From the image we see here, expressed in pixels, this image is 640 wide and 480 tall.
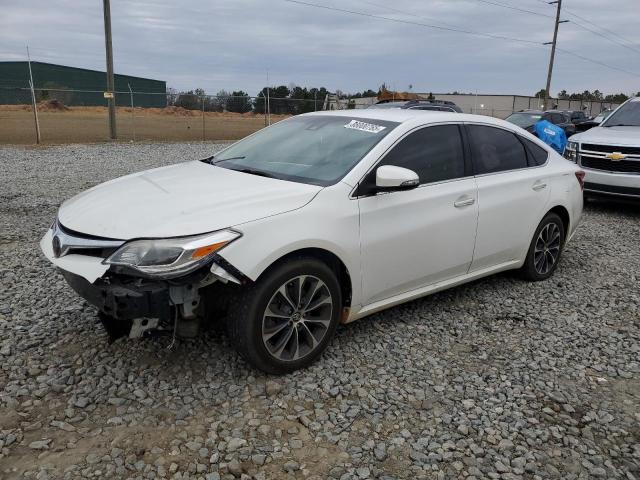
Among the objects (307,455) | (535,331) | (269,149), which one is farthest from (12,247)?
(535,331)

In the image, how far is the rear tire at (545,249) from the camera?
202 inches

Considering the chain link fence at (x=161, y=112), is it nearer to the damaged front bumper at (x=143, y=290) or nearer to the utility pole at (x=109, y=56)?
the utility pole at (x=109, y=56)

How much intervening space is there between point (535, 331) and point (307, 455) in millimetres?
2387

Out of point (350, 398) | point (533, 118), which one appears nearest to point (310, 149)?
point (350, 398)

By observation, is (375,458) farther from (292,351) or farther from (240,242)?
(240,242)

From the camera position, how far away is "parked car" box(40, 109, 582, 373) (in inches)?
115

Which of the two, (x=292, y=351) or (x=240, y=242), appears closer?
(x=240, y=242)

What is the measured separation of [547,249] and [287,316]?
320 cm

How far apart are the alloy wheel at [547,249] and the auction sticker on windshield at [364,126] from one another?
2.11 m

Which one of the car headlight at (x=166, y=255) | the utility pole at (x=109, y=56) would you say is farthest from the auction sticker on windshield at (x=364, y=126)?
the utility pole at (x=109, y=56)

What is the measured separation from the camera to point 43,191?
9.12m

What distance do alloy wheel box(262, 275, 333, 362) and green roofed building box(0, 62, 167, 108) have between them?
43.5m

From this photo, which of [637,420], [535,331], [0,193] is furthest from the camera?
[0,193]

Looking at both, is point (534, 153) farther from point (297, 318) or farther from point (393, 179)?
point (297, 318)
